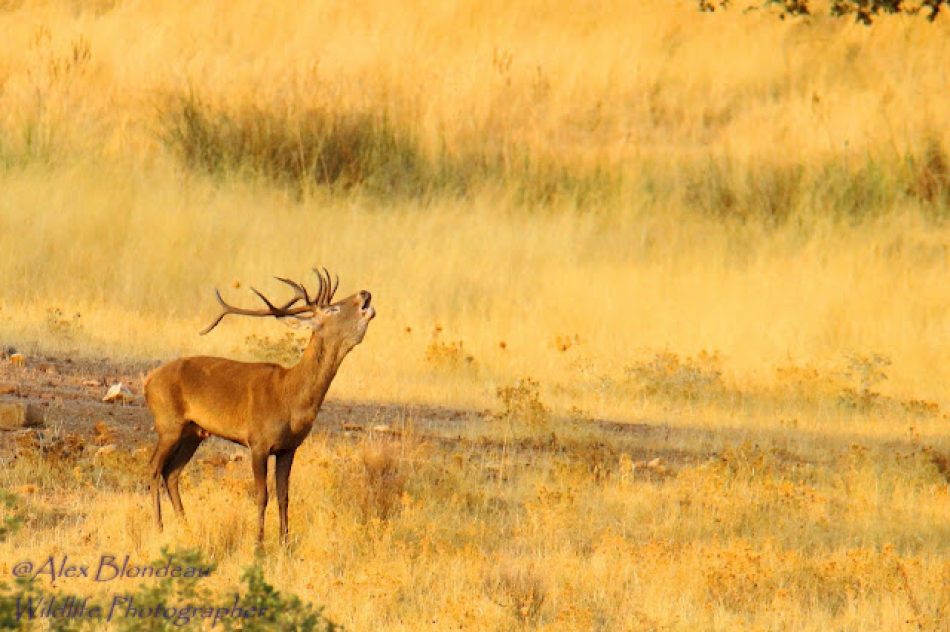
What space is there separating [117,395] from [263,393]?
4.14 metres

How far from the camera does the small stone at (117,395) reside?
11.0 meters

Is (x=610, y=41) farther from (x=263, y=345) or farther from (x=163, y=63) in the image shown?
(x=263, y=345)

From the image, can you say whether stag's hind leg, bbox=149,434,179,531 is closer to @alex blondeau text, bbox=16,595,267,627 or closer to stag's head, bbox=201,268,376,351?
stag's head, bbox=201,268,376,351

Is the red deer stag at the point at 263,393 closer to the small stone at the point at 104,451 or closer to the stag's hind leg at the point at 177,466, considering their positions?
the stag's hind leg at the point at 177,466

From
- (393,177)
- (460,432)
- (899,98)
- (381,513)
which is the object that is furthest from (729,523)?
(899,98)

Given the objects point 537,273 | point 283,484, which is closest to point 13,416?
point 283,484

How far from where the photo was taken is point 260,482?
23.9 feet

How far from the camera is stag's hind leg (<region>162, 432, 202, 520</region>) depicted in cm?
777

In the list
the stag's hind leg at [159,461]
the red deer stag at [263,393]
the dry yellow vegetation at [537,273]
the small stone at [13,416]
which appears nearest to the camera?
the red deer stag at [263,393]

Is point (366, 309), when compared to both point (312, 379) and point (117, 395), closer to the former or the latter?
point (312, 379)

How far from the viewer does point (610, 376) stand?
13406mm

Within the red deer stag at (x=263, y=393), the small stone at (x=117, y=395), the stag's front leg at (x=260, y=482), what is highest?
the red deer stag at (x=263, y=393)

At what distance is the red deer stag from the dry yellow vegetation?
18.0 inches

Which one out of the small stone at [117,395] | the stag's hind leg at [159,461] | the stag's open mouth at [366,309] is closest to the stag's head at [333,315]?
the stag's open mouth at [366,309]
